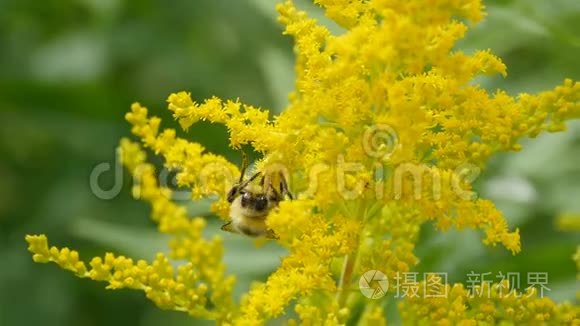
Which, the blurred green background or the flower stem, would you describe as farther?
the blurred green background

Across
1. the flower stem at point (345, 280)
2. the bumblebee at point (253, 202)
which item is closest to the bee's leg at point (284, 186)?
the bumblebee at point (253, 202)

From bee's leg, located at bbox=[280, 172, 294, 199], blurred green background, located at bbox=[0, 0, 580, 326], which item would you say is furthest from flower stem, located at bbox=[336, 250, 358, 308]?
blurred green background, located at bbox=[0, 0, 580, 326]

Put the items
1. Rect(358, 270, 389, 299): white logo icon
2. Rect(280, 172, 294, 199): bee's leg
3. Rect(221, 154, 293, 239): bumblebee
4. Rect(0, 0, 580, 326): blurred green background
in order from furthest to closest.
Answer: Rect(0, 0, 580, 326): blurred green background, Rect(221, 154, 293, 239): bumblebee, Rect(280, 172, 294, 199): bee's leg, Rect(358, 270, 389, 299): white logo icon

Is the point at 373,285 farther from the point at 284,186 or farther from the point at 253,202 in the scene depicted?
the point at 253,202

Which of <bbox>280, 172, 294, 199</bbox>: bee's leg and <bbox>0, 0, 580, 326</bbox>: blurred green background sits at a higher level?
<bbox>0, 0, 580, 326</bbox>: blurred green background

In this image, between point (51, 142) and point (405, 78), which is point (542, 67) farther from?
point (51, 142)

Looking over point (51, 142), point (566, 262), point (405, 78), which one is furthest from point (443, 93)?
point (51, 142)

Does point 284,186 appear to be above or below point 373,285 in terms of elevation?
above

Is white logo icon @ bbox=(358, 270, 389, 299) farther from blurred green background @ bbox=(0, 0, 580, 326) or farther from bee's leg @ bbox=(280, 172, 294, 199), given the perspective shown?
blurred green background @ bbox=(0, 0, 580, 326)

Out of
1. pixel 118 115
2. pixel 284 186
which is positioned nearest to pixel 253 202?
pixel 284 186
